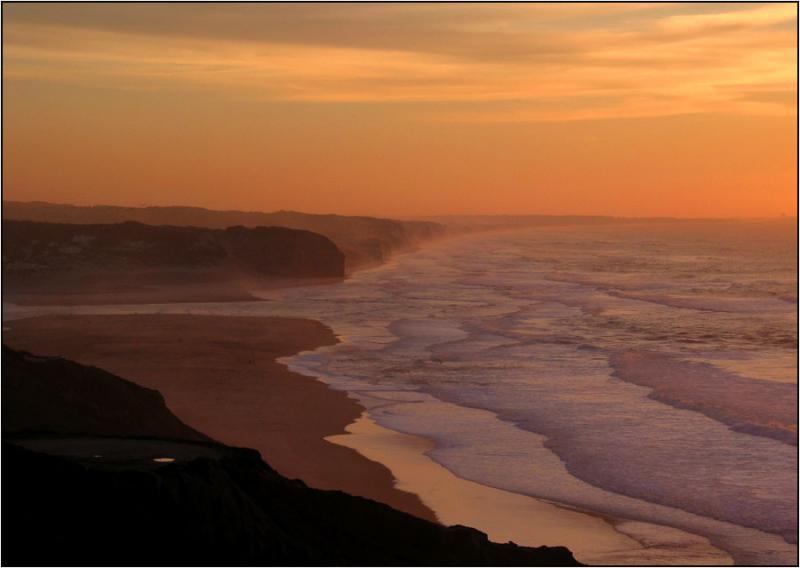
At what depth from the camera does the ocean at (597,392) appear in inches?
727

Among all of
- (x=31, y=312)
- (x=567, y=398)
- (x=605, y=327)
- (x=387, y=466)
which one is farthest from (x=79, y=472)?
(x=31, y=312)

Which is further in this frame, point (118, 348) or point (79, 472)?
point (118, 348)

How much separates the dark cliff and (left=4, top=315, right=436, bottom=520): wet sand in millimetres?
5394

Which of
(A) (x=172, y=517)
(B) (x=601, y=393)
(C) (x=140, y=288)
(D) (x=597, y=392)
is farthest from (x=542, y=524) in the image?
(C) (x=140, y=288)

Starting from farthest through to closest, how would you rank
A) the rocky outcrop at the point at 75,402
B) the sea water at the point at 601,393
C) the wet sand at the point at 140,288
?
the wet sand at the point at 140,288
the sea water at the point at 601,393
the rocky outcrop at the point at 75,402

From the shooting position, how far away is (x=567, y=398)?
89.1 feet

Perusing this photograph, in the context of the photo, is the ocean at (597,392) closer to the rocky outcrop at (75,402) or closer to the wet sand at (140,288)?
the wet sand at (140,288)

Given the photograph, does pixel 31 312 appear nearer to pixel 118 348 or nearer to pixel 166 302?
pixel 166 302

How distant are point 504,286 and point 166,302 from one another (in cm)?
2344

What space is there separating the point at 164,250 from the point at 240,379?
50.5m

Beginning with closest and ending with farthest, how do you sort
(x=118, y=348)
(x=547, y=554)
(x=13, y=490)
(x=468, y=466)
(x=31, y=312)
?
1. (x=13, y=490)
2. (x=547, y=554)
3. (x=468, y=466)
4. (x=118, y=348)
5. (x=31, y=312)

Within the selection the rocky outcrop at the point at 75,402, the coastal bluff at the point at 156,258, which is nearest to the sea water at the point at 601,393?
the rocky outcrop at the point at 75,402

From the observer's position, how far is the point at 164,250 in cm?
7931

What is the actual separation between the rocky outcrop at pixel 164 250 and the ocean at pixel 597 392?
16.0 metres
